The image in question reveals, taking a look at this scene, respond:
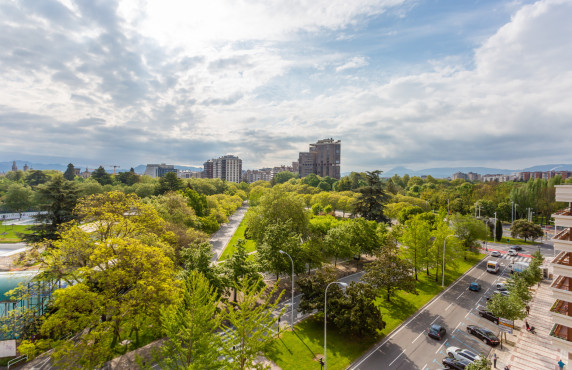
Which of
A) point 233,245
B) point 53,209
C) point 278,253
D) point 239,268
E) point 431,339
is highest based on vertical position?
point 53,209

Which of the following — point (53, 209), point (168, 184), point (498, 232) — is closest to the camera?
point (53, 209)

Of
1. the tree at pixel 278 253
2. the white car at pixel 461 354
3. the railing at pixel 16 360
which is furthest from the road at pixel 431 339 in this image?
the railing at pixel 16 360

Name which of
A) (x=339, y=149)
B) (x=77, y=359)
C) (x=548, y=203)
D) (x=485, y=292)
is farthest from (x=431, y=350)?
(x=339, y=149)

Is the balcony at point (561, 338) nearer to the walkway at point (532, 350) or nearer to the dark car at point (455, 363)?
the walkway at point (532, 350)

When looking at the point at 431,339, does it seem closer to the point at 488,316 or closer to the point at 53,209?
the point at 488,316

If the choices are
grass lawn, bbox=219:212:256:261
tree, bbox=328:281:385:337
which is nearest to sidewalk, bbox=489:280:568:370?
tree, bbox=328:281:385:337

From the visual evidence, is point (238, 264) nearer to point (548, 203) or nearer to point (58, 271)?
point (58, 271)

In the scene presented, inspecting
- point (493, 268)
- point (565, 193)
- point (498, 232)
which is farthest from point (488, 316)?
point (498, 232)
